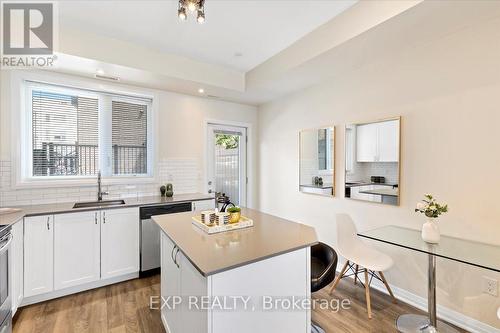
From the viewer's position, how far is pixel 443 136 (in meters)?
2.21

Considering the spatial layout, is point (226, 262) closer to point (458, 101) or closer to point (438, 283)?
point (438, 283)

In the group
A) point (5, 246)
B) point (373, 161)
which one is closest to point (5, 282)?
point (5, 246)

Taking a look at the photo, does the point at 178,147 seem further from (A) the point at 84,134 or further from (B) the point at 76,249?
(B) the point at 76,249

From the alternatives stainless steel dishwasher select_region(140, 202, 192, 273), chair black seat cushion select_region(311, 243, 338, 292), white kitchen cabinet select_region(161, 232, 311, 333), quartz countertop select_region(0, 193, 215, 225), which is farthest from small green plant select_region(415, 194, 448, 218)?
stainless steel dishwasher select_region(140, 202, 192, 273)

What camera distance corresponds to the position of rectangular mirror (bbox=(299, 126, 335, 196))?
10.7 ft

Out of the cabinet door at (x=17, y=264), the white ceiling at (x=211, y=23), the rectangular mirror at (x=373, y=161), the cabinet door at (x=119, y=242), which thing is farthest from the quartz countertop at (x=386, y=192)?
the cabinet door at (x=17, y=264)

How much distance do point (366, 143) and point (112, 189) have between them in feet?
11.1

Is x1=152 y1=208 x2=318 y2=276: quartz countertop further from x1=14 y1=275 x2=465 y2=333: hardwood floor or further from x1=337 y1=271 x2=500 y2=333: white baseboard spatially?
x1=337 y1=271 x2=500 y2=333: white baseboard

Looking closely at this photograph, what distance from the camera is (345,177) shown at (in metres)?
3.07

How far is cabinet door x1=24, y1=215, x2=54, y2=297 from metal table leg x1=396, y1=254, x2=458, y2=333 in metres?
3.38

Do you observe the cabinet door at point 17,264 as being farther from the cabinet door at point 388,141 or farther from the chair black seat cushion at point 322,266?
the cabinet door at point 388,141

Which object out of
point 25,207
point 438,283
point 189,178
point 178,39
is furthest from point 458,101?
point 25,207

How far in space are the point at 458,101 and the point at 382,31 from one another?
35.7 inches

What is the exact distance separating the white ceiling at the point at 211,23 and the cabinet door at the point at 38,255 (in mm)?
2025
